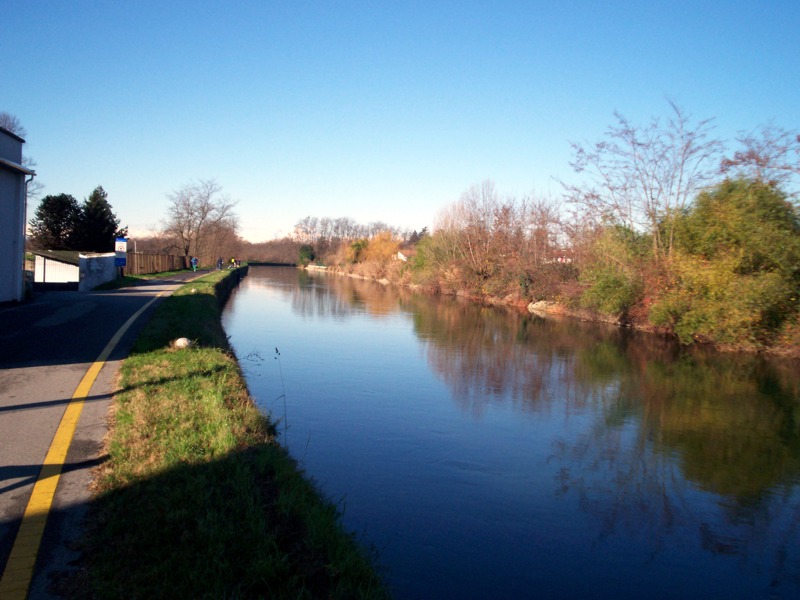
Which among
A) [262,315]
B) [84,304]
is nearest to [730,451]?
[84,304]

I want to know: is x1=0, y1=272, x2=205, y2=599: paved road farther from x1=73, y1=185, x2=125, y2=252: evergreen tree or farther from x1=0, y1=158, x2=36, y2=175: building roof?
x1=73, y1=185, x2=125, y2=252: evergreen tree

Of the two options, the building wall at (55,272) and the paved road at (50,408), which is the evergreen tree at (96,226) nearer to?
the building wall at (55,272)

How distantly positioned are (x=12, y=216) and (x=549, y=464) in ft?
53.8

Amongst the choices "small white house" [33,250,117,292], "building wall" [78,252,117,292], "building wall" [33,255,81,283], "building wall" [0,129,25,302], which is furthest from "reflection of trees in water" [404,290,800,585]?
"building wall" [33,255,81,283]

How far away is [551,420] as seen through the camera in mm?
11344

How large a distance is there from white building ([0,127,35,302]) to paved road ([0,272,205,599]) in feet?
4.65

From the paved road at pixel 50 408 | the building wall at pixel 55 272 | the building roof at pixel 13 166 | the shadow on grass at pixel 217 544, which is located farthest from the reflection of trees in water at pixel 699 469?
the building wall at pixel 55 272

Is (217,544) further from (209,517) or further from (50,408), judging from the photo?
(50,408)

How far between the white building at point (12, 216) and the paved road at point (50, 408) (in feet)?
4.65

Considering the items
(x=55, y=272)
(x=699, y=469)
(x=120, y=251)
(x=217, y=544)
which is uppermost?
(x=120, y=251)

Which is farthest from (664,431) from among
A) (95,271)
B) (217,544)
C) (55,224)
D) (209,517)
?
(55,224)

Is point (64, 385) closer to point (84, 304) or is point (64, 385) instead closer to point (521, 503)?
point (521, 503)

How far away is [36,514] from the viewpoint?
15.6ft

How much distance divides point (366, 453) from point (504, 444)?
7.27 ft
